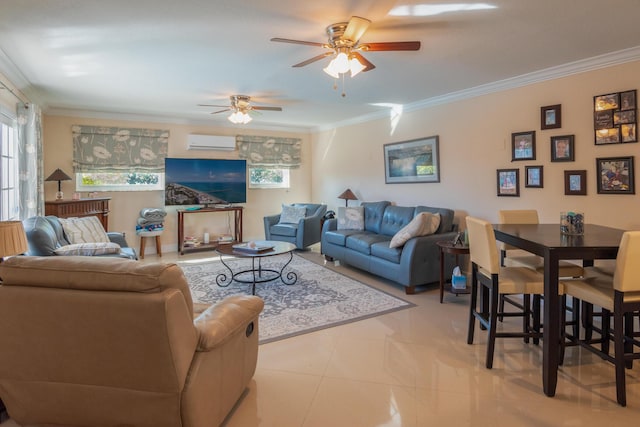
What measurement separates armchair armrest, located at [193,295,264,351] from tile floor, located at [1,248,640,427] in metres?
0.48

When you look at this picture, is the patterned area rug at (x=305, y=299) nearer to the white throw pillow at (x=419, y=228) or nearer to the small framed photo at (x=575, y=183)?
the white throw pillow at (x=419, y=228)

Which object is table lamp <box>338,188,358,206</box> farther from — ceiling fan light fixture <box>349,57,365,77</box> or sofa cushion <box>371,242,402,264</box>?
ceiling fan light fixture <box>349,57,365,77</box>

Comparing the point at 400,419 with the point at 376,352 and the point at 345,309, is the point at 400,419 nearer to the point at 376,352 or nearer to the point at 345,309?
the point at 376,352

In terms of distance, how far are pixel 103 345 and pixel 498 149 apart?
4303 millimetres

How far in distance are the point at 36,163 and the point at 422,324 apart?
4659mm

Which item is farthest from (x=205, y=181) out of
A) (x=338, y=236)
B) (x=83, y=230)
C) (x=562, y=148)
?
(x=562, y=148)

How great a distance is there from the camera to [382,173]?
606cm

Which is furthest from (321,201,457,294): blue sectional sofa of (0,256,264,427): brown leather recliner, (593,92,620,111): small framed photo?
(0,256,264,427): brown leather recliner

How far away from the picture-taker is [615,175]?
336 cm

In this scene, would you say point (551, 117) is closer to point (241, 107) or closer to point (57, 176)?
point (241, 107)

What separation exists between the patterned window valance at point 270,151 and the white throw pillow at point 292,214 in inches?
48.1

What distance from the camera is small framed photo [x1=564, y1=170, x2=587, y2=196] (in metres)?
3.57

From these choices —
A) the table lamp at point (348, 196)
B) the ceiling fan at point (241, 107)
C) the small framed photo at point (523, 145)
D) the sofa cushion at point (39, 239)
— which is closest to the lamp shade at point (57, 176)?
the sofa cushion at point (39, 239)

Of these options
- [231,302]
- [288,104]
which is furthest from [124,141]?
[231,302]
